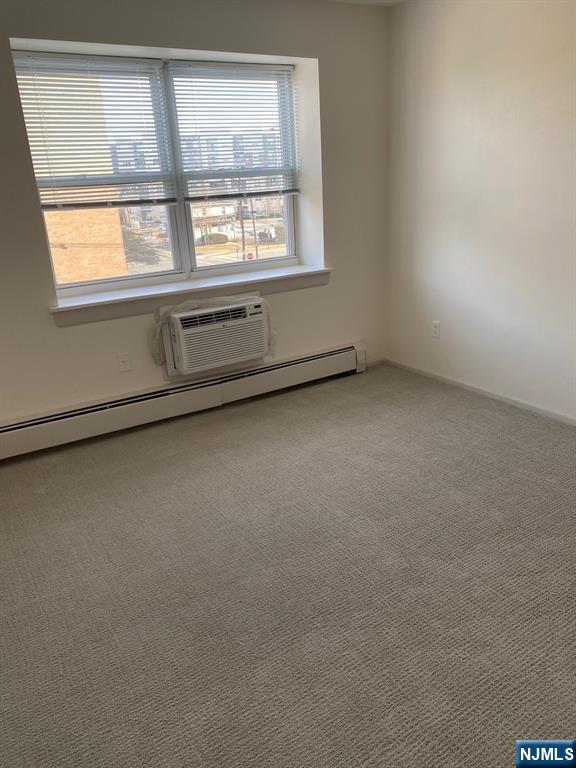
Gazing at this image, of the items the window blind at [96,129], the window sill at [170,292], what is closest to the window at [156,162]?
the window blind at [96,129]

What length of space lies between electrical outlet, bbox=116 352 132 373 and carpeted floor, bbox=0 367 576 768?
0.46 m

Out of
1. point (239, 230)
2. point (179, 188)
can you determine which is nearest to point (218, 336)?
point (239, 230)

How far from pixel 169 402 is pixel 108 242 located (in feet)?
3.51

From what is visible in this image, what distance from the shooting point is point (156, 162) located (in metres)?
3.64

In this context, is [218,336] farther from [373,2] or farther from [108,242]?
[373,2]

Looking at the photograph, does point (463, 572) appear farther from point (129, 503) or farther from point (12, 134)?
point (12, 134)

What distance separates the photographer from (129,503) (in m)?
2.81

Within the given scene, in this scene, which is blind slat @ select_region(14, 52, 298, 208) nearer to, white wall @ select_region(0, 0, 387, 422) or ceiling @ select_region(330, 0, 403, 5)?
white wall @ select_region(0, 0, 387, 422)

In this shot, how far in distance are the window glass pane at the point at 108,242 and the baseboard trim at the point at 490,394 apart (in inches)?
75.8

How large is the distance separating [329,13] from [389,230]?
4.87 ft

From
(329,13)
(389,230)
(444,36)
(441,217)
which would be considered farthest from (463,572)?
(329,13)

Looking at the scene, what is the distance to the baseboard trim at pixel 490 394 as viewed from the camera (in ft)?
11.4

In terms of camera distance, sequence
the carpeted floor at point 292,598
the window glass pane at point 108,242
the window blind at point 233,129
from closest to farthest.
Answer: the carpeted floor at point 292,598
the window glass pane at point 108,242
the window blind at point 233,129

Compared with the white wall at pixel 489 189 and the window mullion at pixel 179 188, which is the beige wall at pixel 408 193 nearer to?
the white wall at pixel 489 189
